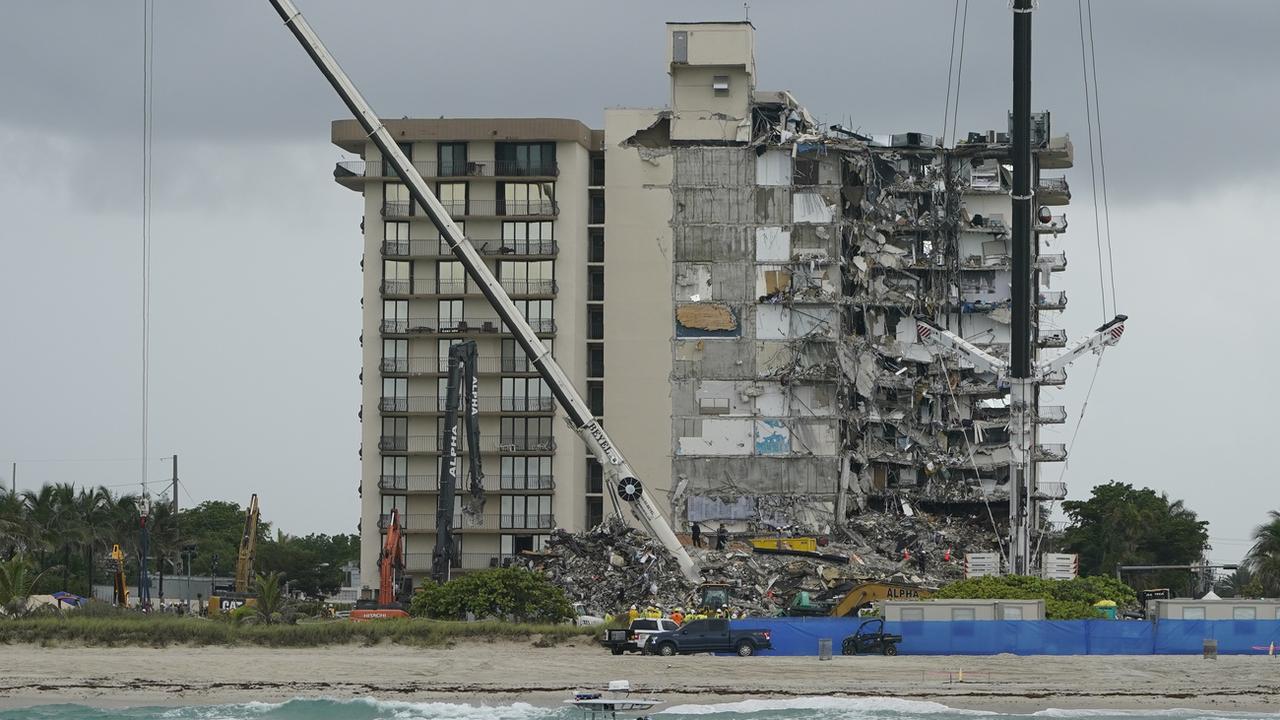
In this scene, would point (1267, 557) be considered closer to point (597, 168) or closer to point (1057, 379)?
point (1057, 379)

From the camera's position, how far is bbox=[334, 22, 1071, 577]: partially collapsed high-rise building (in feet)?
393

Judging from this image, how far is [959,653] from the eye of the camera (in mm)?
74688

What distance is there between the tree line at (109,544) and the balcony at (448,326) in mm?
16537

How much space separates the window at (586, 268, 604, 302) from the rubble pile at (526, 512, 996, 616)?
17.4 meters

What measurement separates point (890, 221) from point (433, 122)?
91.0 ft

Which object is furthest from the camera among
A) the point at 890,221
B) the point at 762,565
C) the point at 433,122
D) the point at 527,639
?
the point at 890,221

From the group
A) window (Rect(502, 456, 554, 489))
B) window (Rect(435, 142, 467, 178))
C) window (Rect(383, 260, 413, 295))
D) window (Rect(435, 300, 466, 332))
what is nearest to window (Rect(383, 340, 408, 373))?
window (Rect(435, 300, 466, 332))

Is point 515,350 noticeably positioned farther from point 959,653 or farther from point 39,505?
point 959,653

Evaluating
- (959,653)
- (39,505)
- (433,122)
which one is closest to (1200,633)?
(959,653)

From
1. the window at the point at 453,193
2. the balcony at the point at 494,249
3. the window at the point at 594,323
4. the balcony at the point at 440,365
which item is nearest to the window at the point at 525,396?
the balcony at the point at 440,365

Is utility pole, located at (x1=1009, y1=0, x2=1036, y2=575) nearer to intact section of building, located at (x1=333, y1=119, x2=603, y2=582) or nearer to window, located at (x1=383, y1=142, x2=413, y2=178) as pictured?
intact section of building, located at (x1=333, y1=119, x2=603, y2=582)

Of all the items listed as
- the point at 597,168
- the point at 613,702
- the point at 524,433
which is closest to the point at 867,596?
the point at 613,702

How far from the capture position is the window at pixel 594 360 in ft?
404

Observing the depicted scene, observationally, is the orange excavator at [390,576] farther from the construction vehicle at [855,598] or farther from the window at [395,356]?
the construction vehicle at [855,598]
